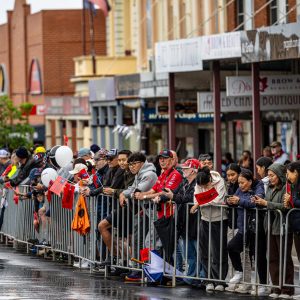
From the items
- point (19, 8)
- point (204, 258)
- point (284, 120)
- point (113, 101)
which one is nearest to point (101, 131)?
point (113, 101)

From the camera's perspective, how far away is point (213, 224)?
52.7 ft

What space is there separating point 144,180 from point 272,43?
9575mm

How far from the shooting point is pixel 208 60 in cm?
2970

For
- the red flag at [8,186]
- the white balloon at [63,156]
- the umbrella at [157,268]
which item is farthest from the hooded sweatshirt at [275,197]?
the red flag at [8,186]

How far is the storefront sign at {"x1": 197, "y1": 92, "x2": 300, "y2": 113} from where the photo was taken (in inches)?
1178

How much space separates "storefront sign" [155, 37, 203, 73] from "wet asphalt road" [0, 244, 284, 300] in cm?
1101

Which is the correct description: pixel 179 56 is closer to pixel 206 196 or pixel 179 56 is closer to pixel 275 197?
pixel 206 196

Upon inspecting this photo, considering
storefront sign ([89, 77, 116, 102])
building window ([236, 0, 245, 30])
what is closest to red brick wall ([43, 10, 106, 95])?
storefront sign ([89, 77, 116, 102])

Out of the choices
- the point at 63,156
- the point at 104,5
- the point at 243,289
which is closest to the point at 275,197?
the point at 243,289

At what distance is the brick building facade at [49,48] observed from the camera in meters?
66.9

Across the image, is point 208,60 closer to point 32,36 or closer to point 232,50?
point 232,50

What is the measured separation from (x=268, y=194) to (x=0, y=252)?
8.03m

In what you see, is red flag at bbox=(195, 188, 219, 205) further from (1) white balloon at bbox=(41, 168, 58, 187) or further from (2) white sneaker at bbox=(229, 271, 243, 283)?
(1) white balloon at bbox=(41, 168, 58, 187)

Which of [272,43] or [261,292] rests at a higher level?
[272,43]
